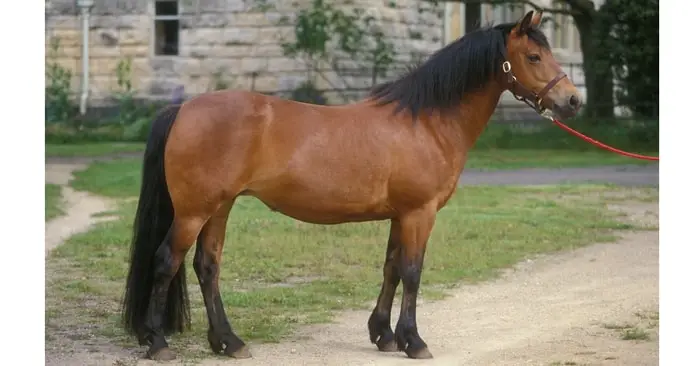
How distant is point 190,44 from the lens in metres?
25.3

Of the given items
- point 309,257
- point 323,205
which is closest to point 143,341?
point 323,205

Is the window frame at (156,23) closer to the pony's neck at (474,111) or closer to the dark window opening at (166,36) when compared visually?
the dark window opening at (166,36)

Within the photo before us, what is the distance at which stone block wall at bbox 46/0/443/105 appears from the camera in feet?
82.0

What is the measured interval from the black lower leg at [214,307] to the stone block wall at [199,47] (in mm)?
17202

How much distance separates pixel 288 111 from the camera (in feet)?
24.7

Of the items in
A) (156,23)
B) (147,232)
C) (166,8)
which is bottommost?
(147,232)

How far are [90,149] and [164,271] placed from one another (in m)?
15.3

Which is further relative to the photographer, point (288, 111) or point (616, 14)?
point (616, 14)

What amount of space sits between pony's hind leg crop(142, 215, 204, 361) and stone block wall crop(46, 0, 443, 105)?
17347mm

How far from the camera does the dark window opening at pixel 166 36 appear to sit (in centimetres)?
2558

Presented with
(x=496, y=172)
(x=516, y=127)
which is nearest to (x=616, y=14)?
(x=516, y=127)

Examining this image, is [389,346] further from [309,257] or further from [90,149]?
[90,149]
